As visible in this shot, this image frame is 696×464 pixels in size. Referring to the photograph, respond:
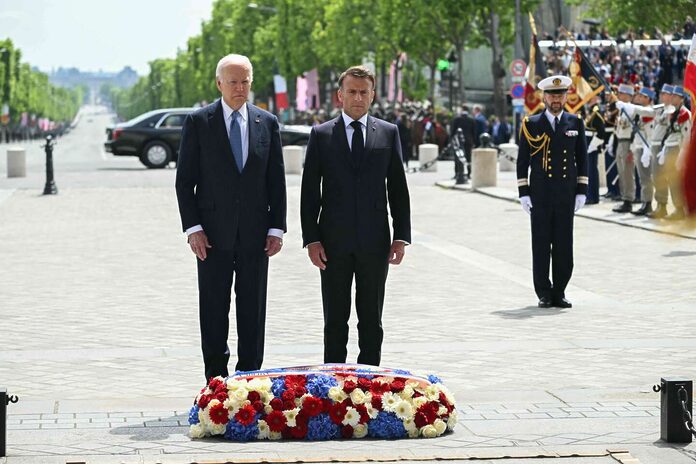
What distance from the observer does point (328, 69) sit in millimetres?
96875

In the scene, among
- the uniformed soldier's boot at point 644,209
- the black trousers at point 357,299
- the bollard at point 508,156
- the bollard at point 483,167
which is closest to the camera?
the black trousers at point 357,299

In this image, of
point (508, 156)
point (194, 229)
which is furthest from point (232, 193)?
point (508, 156)

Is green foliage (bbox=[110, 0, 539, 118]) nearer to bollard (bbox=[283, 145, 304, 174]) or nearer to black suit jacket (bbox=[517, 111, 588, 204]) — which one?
bollard (bbox=[283, 145, 304, 174])

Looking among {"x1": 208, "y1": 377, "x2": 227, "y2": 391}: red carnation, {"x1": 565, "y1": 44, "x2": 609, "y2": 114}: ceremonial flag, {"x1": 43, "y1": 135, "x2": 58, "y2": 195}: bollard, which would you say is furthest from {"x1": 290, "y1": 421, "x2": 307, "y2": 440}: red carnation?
{"x1": 43, "y1": 135, "x2": 58, "y2": 195}: bollard

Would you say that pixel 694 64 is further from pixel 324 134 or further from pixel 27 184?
pixel 27 184

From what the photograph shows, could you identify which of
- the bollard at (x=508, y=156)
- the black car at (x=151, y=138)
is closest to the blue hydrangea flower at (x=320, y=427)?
the bollard at (x=508, y=156)

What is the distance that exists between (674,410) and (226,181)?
8.27 ft

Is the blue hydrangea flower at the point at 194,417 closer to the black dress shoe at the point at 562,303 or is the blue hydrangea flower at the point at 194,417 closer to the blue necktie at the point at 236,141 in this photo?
the blue necktie at the point at 236,141

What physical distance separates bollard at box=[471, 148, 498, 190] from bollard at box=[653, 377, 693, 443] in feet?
80.7

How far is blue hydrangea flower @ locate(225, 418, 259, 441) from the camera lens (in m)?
7.20

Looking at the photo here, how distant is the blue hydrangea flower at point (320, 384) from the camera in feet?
23.9

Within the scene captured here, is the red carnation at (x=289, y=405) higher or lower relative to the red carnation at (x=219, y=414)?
higher

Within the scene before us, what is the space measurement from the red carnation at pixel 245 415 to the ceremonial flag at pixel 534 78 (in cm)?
2541

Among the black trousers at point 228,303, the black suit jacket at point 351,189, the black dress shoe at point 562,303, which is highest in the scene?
the black suit jacket at point 351,189
